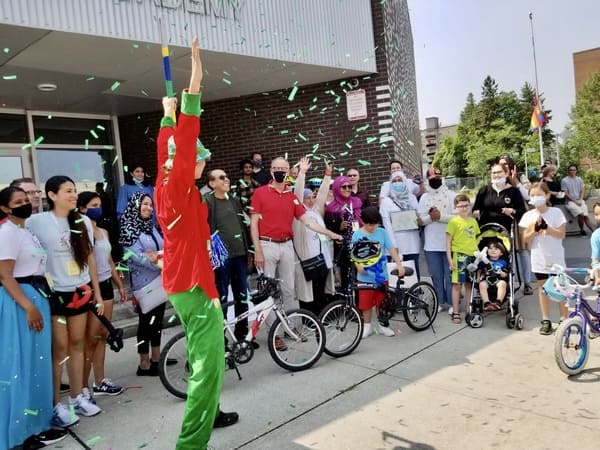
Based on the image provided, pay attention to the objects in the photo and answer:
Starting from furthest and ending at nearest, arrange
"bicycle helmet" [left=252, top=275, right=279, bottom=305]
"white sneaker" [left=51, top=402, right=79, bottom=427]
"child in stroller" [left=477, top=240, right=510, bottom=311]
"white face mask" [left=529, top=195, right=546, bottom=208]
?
"child in stroller" [left=477, top=240, right=510, bottom=311]
"white face mask" [left=529, top=195, right=546, bottom=208]
"bicycle helmet" [left=252, top=275, right=279, bottom=305]
"white sneaker" [left=51, top=402, right=79, bottom=427]

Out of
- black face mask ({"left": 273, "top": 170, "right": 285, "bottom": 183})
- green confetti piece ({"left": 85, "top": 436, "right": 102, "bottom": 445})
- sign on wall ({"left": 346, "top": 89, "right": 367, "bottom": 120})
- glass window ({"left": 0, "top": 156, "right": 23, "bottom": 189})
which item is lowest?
green confetti piece ({"left": 85, "top": 436, "right": 102, "bottom": 445})

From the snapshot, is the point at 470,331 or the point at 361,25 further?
the point at 361,25

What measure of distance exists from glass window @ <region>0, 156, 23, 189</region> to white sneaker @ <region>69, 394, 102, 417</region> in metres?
6.95

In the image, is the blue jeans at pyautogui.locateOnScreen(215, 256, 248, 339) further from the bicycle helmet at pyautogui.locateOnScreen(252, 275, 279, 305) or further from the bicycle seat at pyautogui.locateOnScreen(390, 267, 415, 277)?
the bicycle seat at pyautogui.locateOnScreen(390, 267, 415, 277)

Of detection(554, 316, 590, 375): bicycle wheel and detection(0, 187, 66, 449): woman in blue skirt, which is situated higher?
detection(0, 187, 66, 449): woman in blue skirt

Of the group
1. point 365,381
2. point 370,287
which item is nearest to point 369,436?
point 365,381

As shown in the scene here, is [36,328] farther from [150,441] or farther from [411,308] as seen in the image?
[411,308]

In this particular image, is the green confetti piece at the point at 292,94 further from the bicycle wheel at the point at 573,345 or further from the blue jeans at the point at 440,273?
the bicycle wheel at the point at 573,345

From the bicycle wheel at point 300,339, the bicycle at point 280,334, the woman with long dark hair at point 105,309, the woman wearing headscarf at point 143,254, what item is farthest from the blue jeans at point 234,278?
the woman with long dark hair at point 105,309

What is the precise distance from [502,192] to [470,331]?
2027 mm

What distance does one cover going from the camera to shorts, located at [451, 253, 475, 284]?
6199mm

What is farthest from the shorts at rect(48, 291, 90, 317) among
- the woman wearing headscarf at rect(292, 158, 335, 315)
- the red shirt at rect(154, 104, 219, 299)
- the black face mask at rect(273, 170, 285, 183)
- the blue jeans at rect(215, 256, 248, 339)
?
the woman wearing headscarf at rect(292, 158, 335, 315)

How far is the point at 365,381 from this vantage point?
14.5ft

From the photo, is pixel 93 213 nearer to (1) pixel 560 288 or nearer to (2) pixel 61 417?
(2) pixel 61 417
